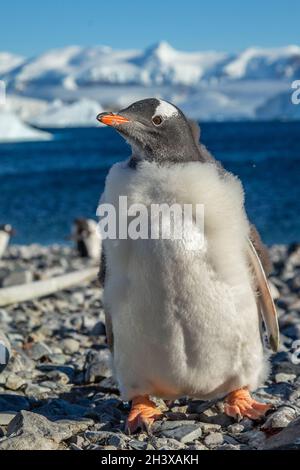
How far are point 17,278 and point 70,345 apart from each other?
292cm

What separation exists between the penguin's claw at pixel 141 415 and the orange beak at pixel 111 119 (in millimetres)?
1133

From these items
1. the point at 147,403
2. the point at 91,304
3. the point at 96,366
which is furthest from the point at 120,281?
the point at 91,304

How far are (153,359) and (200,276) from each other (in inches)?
15.2

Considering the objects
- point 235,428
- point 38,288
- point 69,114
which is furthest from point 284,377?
point 69,114

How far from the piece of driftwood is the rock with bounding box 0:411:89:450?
348 centimetres

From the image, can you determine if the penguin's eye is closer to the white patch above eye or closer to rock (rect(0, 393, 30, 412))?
the white patch above eye

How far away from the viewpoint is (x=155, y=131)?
9.19 feet

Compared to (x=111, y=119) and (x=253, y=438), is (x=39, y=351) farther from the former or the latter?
(x=111, y=119)

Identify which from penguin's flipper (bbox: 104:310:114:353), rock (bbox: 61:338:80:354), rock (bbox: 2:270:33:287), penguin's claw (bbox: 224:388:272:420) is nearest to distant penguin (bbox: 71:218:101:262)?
rock (bbox: 2:270:33:287)

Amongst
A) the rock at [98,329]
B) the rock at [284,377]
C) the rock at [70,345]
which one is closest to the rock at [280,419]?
the rock at [284,377]

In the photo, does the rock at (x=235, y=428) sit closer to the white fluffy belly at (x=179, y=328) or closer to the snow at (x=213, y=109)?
the white fluffy belly at (x=179, y=328)

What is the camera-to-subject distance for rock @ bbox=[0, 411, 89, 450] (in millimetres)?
2613

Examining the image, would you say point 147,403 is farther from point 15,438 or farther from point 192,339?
point 15,438

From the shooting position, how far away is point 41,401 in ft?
11.5
